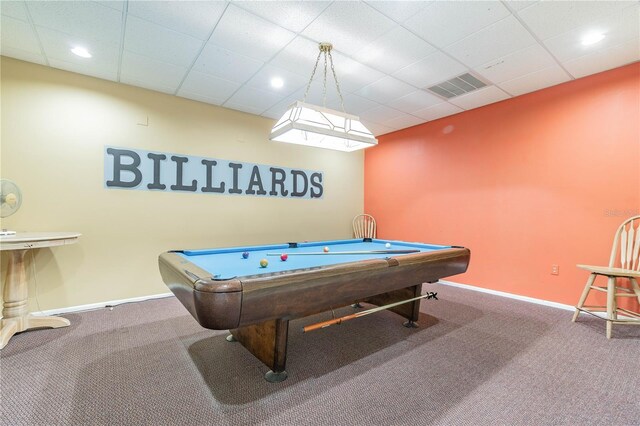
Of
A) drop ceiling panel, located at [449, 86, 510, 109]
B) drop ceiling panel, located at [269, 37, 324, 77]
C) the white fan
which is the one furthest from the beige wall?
drop ceiling panel, located at [449, 86, 510, 109]

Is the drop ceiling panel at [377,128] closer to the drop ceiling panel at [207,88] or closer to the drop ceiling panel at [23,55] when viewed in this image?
the drop ceiling panel at [207,88]

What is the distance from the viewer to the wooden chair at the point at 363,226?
5629 mm

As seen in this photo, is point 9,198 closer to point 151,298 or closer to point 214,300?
point 151,298

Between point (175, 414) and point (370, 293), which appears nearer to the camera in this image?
point (175, 414)

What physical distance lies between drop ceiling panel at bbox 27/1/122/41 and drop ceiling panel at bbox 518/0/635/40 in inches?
127

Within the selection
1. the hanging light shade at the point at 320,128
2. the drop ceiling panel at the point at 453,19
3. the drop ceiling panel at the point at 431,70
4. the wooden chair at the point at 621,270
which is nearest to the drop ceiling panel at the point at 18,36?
the hanging light shade at the point at 320,128

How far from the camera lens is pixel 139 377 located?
6.18ft

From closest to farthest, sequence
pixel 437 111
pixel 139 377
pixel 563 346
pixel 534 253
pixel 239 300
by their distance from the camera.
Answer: pixel 239 300 → pixel 139 377 → pixel 563 346 → pixel 534 253 → pixel 437 111

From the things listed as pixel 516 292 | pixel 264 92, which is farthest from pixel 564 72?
pixel 264 92

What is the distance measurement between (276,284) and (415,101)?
3.40m

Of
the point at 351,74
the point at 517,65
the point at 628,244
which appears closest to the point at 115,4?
the point at 351,74

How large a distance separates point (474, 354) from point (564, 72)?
316 cm

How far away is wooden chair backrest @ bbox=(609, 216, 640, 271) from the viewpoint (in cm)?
272

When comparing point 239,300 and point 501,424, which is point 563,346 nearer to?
point 501,424
